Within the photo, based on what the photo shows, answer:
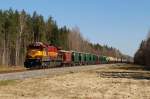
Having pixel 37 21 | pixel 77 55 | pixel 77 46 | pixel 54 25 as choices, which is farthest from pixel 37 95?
pixel 77 46


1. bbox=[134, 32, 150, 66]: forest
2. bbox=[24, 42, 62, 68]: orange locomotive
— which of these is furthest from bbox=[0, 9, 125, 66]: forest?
bbox=[24, 42, 62, 68]: orange locomotive

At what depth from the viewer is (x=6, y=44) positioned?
129875mm

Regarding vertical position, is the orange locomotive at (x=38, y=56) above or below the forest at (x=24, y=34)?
below

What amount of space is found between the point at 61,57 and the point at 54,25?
103m

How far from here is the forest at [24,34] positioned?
123256 mm

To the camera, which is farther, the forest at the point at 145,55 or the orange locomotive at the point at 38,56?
the forest at the point at 145,55

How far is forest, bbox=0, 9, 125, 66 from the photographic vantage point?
123256mm

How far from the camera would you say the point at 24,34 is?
5231 inches

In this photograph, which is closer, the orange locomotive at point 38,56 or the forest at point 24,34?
the orange locomotive at point 38,56

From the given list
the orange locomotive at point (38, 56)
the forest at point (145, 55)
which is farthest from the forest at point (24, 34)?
the orange locomotive at point (38, 56)

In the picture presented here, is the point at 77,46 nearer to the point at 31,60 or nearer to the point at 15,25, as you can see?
the point at 15,25

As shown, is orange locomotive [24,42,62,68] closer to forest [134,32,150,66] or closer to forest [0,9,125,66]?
forest [0,9,125,66]

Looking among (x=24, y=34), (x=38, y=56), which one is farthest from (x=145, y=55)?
(x=38, y=56)

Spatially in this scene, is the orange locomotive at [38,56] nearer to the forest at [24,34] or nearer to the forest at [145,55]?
the forest at [24,34]
